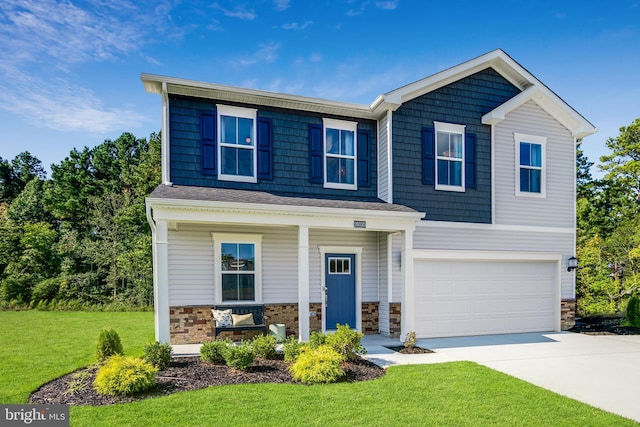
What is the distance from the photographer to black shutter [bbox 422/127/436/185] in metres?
10.4

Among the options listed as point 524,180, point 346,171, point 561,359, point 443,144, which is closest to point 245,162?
point 346,171

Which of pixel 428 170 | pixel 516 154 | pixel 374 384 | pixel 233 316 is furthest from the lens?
pixel 516 154

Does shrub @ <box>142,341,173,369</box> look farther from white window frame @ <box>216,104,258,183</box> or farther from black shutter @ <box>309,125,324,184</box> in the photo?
black shutter @ <box>309,125,324,184</box>

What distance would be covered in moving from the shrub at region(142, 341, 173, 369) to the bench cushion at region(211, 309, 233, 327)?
1.86 m

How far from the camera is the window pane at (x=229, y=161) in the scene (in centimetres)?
955

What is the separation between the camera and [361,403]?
5188 mm

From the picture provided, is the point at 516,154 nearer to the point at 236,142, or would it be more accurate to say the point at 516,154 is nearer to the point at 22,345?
the point at 236,142

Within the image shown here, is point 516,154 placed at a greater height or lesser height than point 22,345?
greater

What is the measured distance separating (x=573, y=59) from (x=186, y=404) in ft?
45.2

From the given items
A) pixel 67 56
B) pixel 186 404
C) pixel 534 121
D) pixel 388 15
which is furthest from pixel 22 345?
pixel 534 121

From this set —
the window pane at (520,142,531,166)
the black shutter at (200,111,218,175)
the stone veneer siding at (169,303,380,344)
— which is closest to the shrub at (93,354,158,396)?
the stone veneer siding at (169,303,380,344)

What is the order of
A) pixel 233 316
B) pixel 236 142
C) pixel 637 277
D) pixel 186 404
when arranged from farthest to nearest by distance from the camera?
pixel 637 277 → pixel 236 142 → pixel 233 316 → pixel 186 404

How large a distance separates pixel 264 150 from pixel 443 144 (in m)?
4.87

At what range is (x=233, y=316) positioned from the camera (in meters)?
8.84
